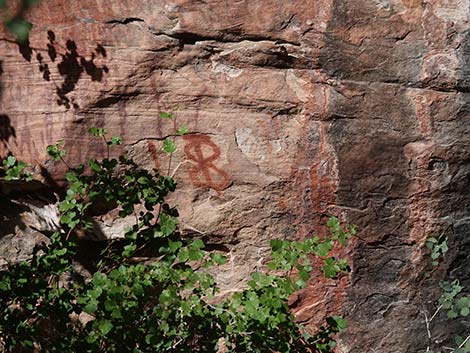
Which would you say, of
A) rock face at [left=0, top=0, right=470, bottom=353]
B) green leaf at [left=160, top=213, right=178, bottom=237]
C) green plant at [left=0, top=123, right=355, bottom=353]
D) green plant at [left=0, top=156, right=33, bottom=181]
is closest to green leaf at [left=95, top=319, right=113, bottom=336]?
green plant at [left=0, top=123, right=355, bottom=353]

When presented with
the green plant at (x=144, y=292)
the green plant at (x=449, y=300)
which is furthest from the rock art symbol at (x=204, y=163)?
the green plant at (x=449, y=300)

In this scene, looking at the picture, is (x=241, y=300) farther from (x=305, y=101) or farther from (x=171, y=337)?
(x=305, y=101)

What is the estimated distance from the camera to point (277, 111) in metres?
3.34

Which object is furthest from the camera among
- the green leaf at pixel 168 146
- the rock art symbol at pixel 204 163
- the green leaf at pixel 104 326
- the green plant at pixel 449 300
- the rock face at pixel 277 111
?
the green plant at pixel 449 300

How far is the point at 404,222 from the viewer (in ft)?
11.4

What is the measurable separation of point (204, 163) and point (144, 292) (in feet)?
2.07

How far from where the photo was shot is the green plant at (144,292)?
9.87 feet

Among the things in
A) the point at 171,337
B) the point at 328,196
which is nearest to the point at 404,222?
the point at 328,196

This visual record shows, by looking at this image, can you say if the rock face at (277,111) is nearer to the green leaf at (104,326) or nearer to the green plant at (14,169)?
the green plant at (14,169)

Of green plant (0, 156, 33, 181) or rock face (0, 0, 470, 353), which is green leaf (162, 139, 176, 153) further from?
green plant (0, 156, 33, 181)

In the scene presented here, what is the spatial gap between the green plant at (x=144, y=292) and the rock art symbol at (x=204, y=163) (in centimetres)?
19

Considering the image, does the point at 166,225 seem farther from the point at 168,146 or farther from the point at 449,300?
the point at 449,300

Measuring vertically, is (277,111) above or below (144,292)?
above

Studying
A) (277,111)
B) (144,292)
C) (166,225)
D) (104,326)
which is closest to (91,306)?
(104,326)
